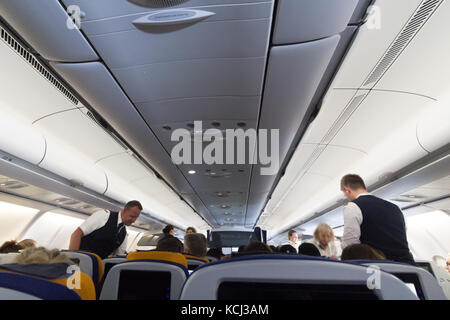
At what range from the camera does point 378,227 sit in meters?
2.51

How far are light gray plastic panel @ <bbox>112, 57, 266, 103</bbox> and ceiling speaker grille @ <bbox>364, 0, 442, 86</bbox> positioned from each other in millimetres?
1371

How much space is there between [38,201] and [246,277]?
7378mm

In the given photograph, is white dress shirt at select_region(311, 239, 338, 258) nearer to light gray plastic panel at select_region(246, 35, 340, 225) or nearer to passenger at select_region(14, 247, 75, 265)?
light gray plastic panel at select_region(246, 35, 340, 225)

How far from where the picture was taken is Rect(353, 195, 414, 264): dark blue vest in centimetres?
243

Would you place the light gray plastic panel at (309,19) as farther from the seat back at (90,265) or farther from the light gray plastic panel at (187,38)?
the seat back at (90,265)

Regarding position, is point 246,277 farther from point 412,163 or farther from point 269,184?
point 269,184

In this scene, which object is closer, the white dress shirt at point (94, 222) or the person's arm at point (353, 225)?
the person's arm at point (353, 225)

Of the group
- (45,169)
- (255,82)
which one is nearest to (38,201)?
(45,169)

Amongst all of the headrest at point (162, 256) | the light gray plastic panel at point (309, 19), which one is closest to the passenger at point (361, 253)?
the headrest at point (162, 256)

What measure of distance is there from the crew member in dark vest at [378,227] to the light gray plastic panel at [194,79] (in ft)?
5.39

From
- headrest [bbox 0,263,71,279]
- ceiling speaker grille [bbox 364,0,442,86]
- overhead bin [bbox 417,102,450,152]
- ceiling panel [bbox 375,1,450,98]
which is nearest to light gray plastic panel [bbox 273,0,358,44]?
ceiling speaker grille [bbox 364,0,442,86]

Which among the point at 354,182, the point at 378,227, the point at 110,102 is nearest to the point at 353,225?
the point at 378,227

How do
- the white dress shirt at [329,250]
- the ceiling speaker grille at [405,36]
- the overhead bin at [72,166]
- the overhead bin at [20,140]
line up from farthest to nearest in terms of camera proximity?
1. the white dress shirt at [329,250]
2. the overhead bin at [72,166]
3. the overhead bin at [20,140]
4. the ceiling speaker grille at [405,36]

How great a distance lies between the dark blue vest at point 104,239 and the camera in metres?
4.04
